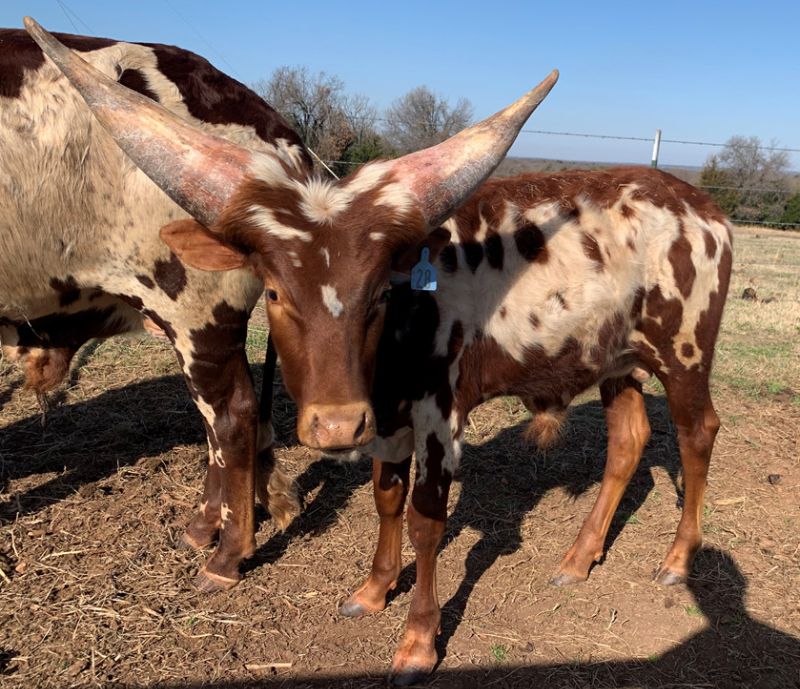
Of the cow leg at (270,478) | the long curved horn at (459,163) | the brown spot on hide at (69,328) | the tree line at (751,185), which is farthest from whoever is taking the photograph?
the tree line at (751,185)

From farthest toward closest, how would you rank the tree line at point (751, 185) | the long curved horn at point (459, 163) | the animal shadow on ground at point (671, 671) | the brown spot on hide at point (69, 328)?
the tree line at point (751, 185), the brown spot on hide at point (69, 328), the animal shadow on ground at point (671, 671), the long curved horn at point (459, 163)

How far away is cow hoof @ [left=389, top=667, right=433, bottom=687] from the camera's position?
2.92 m

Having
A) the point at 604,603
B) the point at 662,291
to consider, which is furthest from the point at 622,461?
the point at 662,291

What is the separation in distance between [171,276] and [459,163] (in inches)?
54.1

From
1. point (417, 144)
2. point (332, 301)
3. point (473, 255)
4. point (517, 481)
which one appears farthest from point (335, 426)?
point (417, 144)

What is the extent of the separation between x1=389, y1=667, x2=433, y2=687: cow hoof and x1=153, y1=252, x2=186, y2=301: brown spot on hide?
1.86 m

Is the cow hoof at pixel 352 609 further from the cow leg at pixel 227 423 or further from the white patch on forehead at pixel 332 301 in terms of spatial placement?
the white patch on forehead at pixel 332 301

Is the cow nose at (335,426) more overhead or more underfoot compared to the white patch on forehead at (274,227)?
more underfoot

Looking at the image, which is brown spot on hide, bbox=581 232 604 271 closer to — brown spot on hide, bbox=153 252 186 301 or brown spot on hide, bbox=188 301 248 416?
brown spot on hide, bbox=188 301 248 416

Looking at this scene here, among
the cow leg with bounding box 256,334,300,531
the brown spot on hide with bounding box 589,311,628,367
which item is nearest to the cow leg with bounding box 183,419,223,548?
the cow leg with bounding box 256,334,300,531

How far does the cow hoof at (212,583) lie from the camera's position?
134 inches

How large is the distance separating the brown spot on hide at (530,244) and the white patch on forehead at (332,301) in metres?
1.18

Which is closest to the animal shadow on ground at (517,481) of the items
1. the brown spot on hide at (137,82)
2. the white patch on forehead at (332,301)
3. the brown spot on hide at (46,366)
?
the white patch on forehead at (332,301)

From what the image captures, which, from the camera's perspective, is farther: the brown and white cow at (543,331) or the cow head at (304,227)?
the brown and white cow at (543,331)
